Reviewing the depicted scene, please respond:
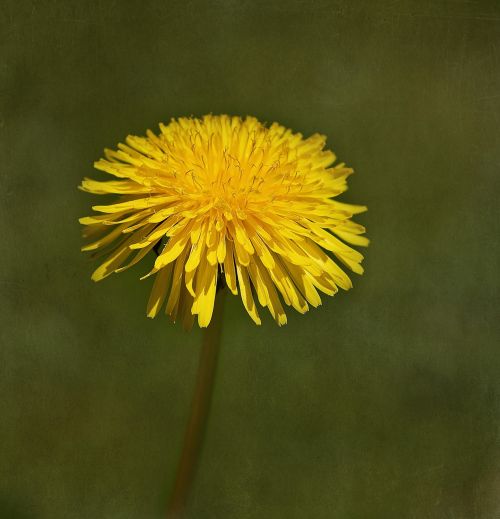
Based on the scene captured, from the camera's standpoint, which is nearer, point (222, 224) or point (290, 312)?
point (222, 224)

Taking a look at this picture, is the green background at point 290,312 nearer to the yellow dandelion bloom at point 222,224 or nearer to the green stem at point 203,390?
the green stem at point 203,390

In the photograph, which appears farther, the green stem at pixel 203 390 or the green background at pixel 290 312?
the green background at pixel 290 312

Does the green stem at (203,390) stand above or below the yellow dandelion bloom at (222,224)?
below

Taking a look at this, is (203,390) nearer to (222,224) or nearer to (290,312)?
(222,224)

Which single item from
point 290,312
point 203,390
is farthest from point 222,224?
point 290,312

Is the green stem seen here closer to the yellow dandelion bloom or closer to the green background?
the yellow dandelion bloom

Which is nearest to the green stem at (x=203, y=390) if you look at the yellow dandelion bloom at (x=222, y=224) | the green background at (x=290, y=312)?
the yellow dandelion bloom at (x=222, y=224)
